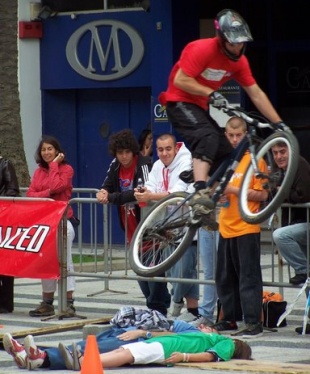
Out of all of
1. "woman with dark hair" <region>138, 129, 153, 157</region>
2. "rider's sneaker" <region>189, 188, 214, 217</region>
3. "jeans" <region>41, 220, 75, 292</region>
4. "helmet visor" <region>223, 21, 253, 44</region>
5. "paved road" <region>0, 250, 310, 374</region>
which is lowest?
"paved road" <region>0, 250, 310, 374</region>

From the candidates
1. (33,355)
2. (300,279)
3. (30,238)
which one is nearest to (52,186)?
(30,238)

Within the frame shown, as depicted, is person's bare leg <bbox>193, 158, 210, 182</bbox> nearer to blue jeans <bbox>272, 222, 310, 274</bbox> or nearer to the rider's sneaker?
the rider's sneaker

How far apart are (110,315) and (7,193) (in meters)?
1.91

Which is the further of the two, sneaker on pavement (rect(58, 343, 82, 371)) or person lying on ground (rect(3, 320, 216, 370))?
person lying on ground (rect(3, 320, 216, 370))

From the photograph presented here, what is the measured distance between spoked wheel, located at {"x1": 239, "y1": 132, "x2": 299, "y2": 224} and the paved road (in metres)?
1.50

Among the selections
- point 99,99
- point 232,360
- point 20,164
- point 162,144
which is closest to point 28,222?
point 162,144

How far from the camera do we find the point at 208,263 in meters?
14.4

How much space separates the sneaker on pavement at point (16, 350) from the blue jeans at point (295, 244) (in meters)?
3.03

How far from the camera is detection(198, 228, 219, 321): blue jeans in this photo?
14.3 metres

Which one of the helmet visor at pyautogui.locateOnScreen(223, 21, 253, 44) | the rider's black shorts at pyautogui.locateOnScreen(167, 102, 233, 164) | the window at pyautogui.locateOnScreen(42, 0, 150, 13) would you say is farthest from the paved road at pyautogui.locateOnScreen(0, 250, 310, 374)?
the window at pyautogui.locateOnScreen(42, 0, 150, 13)

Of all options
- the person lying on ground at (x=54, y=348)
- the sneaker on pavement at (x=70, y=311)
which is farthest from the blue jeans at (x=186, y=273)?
the person lying on ground at (x=54, y=348)

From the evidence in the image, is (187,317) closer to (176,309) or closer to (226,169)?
(176,309)

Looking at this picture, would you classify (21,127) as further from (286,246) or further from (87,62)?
(286,246)

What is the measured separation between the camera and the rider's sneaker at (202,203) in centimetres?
1115
